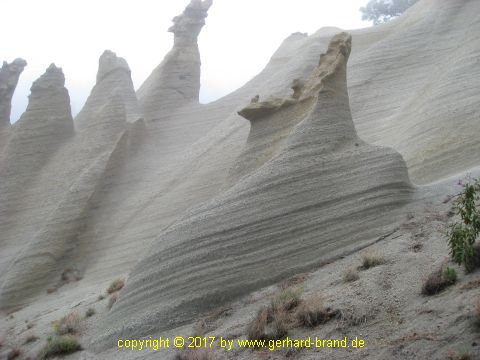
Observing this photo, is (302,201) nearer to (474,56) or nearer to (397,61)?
(474,56)

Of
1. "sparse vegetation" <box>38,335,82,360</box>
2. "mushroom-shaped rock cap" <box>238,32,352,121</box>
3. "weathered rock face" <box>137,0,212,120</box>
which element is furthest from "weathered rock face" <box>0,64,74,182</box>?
"sparse vegetation" <box>38,335,82,360</box>

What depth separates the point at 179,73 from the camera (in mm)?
28938

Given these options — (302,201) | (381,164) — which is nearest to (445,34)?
(381,164)

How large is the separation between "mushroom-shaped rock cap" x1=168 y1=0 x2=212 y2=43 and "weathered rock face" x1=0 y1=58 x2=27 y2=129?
778 centimetres

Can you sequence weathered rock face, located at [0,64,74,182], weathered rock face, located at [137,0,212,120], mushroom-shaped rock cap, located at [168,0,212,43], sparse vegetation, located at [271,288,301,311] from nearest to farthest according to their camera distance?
sparse vegetation, located at [271,288,301,311] → weathered rock face, located at [0,64,74,182] → weathered rock face, located at [137,0,212,120] → mushroom-shaped rock cap, located at [168,0,212,43]

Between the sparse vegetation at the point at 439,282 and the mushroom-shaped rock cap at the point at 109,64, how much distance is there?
21160 millimetres

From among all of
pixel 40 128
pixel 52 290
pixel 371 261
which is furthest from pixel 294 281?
pixel 40 128

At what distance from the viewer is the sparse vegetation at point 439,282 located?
26.4 ft

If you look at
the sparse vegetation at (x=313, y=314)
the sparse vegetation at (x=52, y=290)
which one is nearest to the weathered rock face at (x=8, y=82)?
the sparse vegetation at (x=52, y=290)

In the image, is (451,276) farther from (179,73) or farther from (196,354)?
(179,73)

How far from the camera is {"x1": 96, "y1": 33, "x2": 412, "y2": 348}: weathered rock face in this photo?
433 inches

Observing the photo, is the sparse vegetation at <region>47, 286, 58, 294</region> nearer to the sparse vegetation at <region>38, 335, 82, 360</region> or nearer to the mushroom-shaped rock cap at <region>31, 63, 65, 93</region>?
the sparse vegetation at <region>38, 335, 82, 360</region>

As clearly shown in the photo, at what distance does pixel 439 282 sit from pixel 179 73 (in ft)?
73.9

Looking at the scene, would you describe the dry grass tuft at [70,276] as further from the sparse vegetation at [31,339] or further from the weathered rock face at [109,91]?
the weathered rock face at [109,91]
